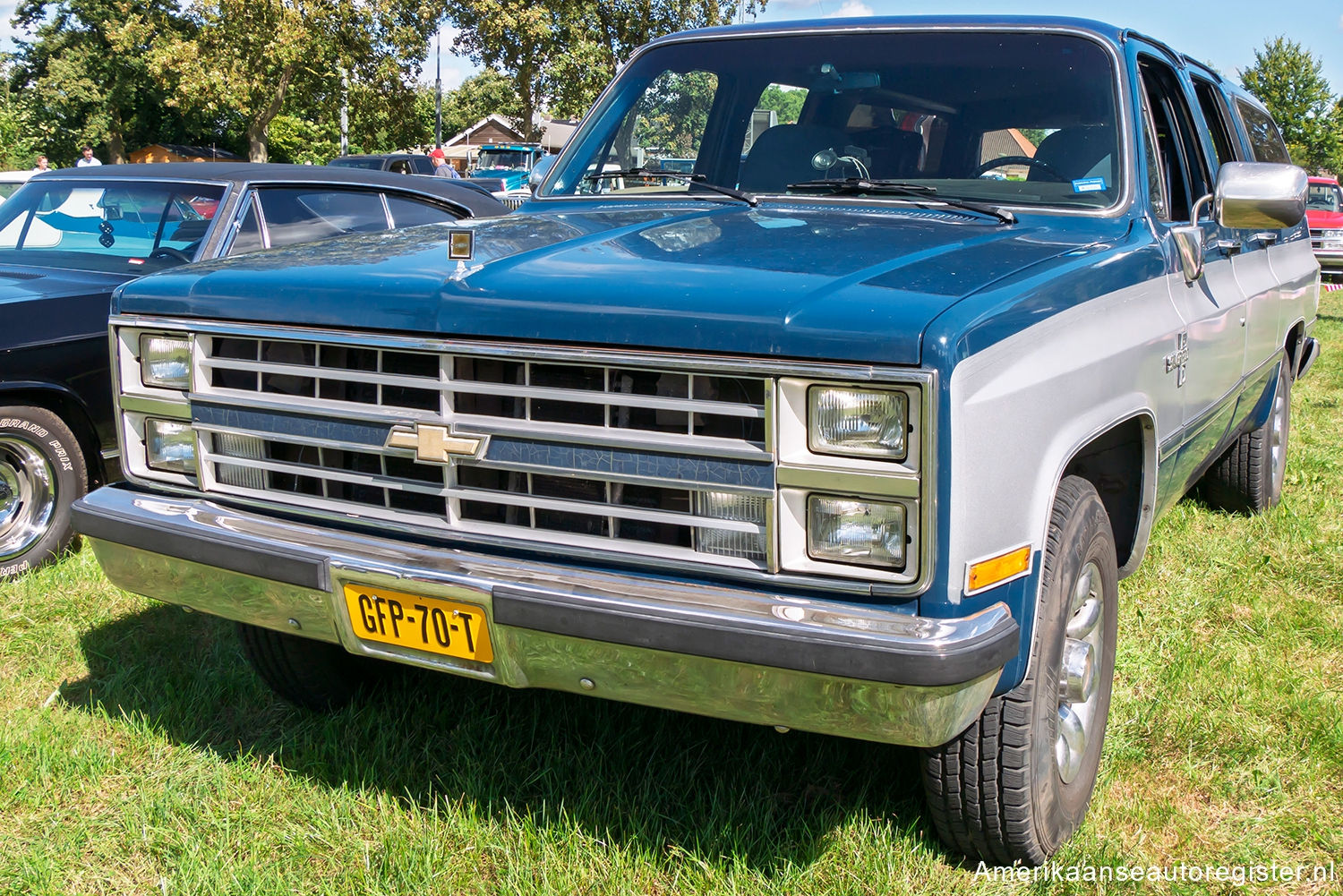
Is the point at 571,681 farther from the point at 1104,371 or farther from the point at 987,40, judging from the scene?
the point at 987,40

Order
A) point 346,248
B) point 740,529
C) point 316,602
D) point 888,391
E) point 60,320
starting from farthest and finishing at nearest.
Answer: point 60,320 → point 346,248 → point 316,602 → point 740,529 → point 888,391

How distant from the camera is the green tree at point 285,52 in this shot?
29.6 m

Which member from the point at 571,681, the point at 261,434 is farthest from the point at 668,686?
the point at 261,434

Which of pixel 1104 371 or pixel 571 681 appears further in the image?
pixel 1104 371

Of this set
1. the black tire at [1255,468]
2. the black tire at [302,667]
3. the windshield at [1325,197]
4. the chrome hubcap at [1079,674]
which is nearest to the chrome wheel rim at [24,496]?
the black tire at [302,667]

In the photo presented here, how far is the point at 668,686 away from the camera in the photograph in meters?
2.15

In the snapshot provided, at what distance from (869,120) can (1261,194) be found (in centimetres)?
112

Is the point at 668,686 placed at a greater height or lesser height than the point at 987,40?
lesser

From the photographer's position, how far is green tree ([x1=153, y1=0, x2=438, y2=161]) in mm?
29594

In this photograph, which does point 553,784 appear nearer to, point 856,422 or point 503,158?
point 856,422

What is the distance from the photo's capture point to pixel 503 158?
3164cm

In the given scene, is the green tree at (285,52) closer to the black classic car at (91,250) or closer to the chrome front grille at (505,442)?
the black classic car at (91,250)

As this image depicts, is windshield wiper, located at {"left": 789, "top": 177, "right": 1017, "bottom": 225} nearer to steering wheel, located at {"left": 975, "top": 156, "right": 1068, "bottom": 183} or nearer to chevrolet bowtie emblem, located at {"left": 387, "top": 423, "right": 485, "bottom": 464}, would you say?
steering wheel, located at {"left": 975, "top": 156, "right": 1068, "bottom": 183}

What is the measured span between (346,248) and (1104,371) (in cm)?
187
